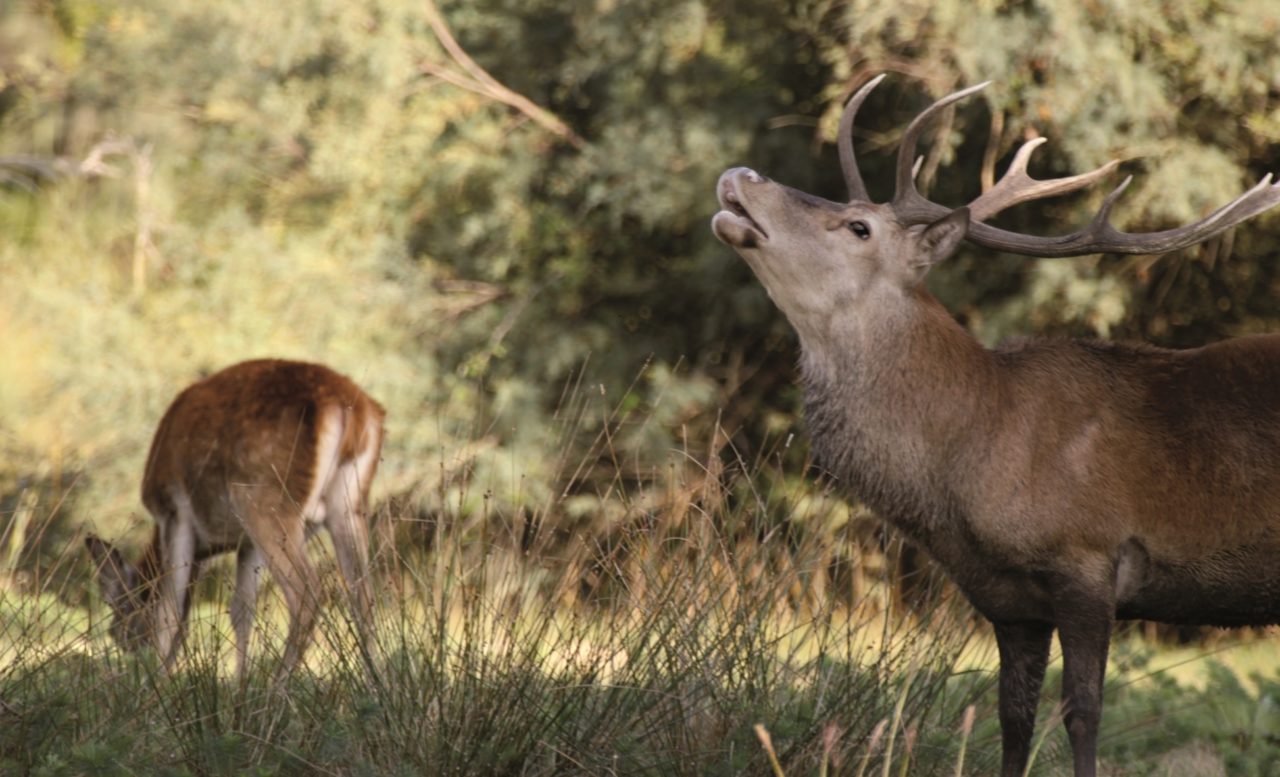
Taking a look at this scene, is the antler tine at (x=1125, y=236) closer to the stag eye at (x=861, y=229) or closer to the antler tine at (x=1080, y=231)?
the antler tine at (x=1080, y=231)

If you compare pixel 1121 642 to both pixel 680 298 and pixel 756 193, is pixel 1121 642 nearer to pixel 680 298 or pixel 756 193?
pixel 756 193

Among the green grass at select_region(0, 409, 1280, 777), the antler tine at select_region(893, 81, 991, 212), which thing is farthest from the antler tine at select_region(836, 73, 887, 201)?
the green grass at select_region(0, 409, 1280, 777)

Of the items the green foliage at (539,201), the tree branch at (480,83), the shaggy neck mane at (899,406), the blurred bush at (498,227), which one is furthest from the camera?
the tree branch at (480,83)

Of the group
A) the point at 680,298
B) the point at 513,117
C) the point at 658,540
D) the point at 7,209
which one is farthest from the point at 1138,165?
the point at 7,209

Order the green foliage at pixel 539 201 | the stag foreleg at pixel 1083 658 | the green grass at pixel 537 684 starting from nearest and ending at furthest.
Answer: the green grass at pixel 537 684
the stag foreleg at pixel 1083 658
the green foliage at pixel 539 201

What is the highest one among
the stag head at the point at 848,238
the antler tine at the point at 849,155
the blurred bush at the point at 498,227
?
the antler tine at the point at 849,155

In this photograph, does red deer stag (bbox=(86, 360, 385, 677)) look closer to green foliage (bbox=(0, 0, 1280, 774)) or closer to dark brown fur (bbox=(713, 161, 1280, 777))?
green foliage (bbox=(0, 0, 1280, 774))

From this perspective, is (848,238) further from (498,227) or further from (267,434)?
(498,227)

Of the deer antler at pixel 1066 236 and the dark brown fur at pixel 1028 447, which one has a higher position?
the deer antler at pixel 1066 236

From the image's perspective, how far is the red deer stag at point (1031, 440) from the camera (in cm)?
469

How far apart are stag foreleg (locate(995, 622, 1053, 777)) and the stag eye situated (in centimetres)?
122

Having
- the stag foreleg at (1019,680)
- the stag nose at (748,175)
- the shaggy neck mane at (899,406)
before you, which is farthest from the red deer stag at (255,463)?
the stag foreleg at (1019,680)

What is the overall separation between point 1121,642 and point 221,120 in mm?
9691

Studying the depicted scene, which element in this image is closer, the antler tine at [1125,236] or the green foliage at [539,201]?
the antler tine at [1125,236]
